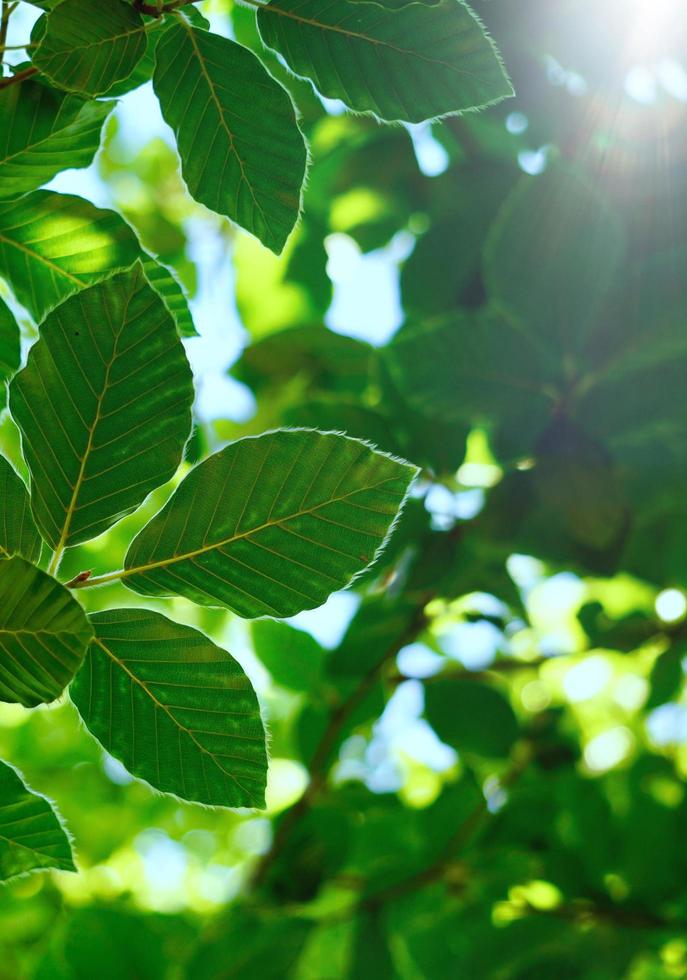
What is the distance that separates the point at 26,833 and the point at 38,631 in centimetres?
11

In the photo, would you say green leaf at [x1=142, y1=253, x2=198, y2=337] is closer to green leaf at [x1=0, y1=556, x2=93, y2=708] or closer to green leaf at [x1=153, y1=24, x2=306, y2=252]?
green leaf at [x1=153, y1=24, x2=306, y2=252]

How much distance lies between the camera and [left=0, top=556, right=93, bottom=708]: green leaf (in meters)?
0.27

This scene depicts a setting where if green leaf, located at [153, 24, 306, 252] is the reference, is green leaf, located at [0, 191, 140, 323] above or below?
below

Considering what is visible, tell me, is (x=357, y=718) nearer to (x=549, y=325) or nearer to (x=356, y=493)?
(x=549, y=325)

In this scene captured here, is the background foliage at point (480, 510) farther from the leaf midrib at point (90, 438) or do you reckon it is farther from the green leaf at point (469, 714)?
the leaf midrib at point (90, 438)

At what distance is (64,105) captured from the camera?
38cm

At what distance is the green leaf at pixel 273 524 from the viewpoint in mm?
317

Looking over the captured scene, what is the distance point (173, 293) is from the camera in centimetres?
41

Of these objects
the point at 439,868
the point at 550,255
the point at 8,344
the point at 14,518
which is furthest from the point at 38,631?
the point at 439,868

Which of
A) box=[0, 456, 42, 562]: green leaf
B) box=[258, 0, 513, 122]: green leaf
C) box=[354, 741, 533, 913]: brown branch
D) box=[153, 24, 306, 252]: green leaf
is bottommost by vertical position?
box=[354, 741, 533, 913]: brown branch

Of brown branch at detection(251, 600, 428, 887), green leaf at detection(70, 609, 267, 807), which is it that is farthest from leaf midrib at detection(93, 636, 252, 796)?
brown branch at detection(251, 600, 428, 887)

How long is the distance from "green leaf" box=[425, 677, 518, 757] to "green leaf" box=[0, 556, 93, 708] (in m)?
0.83

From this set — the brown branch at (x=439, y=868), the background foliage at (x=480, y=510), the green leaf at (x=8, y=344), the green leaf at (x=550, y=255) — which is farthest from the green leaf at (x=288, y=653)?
the green leaf at (x=8, y=344)

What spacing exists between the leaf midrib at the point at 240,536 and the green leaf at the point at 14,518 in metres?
0.04
